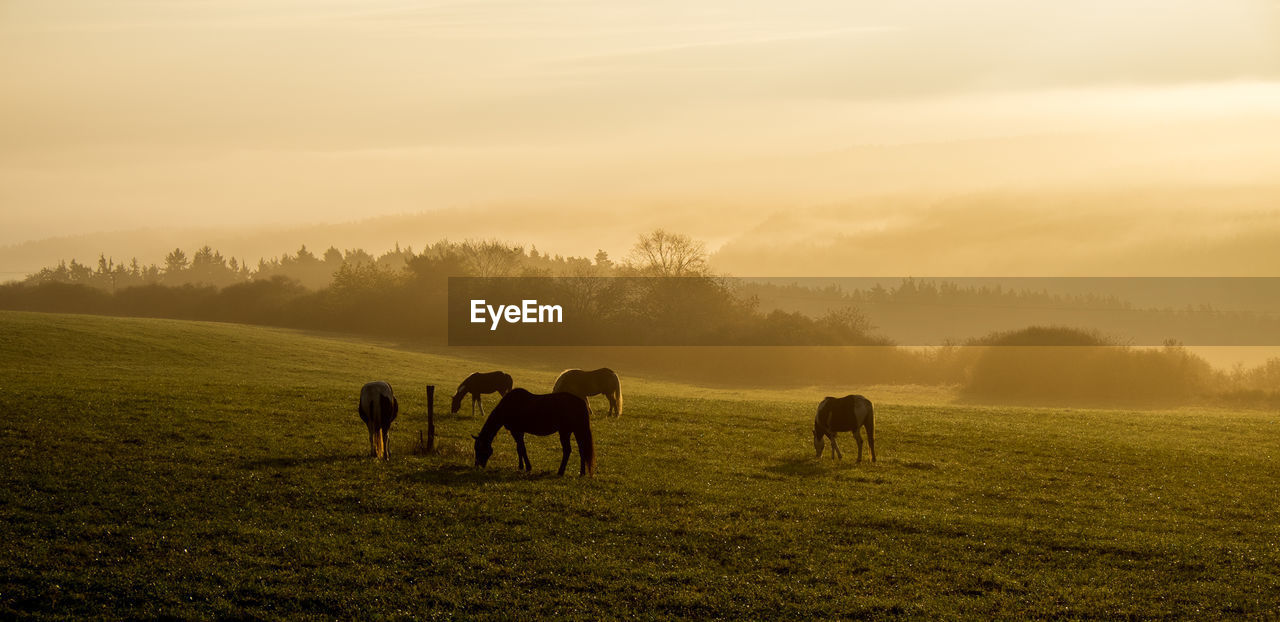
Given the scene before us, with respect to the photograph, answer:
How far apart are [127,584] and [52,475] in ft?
24.2

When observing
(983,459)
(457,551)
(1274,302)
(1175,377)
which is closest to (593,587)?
(457,551)

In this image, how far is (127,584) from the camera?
623 inches

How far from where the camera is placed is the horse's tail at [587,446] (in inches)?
869

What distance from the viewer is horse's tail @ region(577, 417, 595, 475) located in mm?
22062

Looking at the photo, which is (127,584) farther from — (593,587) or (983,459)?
(983,459)

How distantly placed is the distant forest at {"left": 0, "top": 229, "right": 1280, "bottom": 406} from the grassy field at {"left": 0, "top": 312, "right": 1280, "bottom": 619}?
43.3m

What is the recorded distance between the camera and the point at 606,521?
64.1 feet

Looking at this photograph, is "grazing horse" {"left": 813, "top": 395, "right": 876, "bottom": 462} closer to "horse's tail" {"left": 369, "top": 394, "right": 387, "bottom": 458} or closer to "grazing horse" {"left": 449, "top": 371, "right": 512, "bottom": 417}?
"grazing horse" {"left": 449, "top": 371, "right": 512, "bottom": 417}

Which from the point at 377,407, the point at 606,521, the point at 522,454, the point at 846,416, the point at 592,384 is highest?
the point at 592,384

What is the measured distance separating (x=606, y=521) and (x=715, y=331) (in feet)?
225

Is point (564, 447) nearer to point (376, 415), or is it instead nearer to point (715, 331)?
point (376, 415)

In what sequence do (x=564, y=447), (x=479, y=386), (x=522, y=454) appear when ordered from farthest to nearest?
(x=479, y=386) → (x=522, y=454) → (x=564, y=447)

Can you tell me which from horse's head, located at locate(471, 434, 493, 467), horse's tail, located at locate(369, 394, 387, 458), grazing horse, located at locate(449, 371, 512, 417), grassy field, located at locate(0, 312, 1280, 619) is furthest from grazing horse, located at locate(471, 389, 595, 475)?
grazing horse, located at locate(449, 371, 512, 417)

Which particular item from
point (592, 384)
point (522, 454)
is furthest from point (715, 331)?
point (522, 454)
